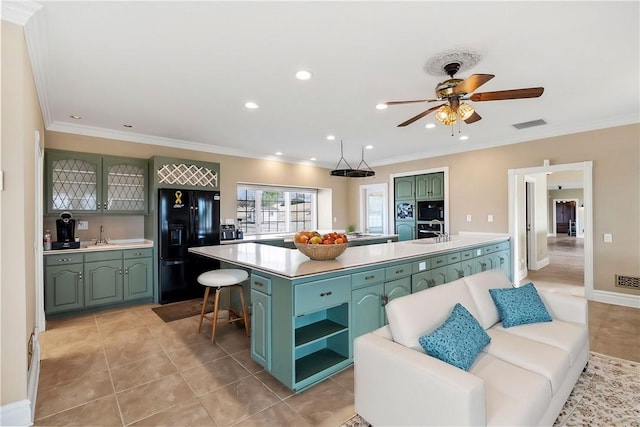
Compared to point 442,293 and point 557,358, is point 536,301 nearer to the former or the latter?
point 557,358

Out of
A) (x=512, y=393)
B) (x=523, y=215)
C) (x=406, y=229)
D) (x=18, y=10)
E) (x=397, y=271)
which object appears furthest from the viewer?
(x=406, y=229)

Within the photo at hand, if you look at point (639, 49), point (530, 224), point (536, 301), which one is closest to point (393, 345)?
point (536, 301)

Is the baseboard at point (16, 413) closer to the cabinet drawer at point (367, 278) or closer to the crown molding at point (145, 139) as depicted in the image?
the cabinet drawer at point (367, 278)

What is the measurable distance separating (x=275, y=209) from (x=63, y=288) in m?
3.87

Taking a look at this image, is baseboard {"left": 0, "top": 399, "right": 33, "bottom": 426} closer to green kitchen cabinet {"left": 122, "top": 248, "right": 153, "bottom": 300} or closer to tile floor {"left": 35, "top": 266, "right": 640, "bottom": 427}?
tile floor {"left": 35, "top": 266, "right": 640, "bottom": 427}

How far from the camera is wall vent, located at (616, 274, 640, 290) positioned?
13.1 ft

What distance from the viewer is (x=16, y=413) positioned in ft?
5.91

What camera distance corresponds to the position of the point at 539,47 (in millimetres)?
2281

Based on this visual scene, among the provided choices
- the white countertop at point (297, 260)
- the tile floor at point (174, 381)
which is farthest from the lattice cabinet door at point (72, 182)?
the white countertop at point (297, 260)

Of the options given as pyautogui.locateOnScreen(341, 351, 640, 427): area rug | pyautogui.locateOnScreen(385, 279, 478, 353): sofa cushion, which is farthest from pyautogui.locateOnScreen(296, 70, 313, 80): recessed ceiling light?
pyautogui.locateOnScreen(341, 351, 640, 427): area rug

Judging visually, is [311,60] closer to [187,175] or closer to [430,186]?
[187,175]

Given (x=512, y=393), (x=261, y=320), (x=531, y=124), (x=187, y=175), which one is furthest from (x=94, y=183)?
(x=531, y=124)

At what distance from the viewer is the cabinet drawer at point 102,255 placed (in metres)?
3.91

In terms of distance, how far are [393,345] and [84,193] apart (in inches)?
177
